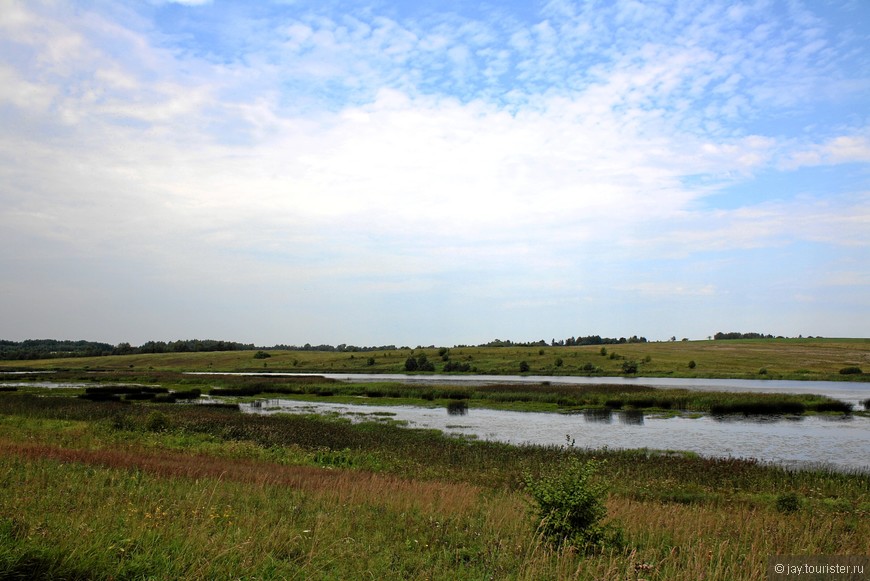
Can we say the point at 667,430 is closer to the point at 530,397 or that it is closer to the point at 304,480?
the point at 530,397

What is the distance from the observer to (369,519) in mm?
10203

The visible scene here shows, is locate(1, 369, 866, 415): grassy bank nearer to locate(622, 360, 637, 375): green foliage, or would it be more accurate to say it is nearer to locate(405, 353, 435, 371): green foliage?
locate(622, 360, 637, 375): green foliage

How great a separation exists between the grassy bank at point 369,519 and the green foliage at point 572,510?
1.12 ft

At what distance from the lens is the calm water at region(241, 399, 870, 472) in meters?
28.2

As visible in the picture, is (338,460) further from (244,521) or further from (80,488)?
(244,521)

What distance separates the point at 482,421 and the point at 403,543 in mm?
33778

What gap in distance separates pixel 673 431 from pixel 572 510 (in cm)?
3046

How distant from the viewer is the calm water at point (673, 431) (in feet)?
92.6

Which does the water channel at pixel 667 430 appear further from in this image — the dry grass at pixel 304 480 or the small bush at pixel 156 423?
the small bush at pixel 156 423

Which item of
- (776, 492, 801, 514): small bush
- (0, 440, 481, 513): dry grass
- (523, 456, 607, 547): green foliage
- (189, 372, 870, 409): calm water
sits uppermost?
(523, 456, 607, 547): green foliage

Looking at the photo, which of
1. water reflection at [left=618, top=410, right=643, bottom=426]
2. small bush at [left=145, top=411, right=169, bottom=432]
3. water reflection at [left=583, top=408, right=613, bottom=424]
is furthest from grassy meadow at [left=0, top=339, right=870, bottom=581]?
water reflection at [left=583, top=408, right=613, bottom=424]

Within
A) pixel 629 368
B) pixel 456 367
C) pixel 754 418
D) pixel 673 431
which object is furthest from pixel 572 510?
pixel 456 367

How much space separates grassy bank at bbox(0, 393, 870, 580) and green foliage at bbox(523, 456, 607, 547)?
1.12 ft

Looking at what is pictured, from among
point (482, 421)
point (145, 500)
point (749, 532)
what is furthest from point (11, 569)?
point (482, 421)
